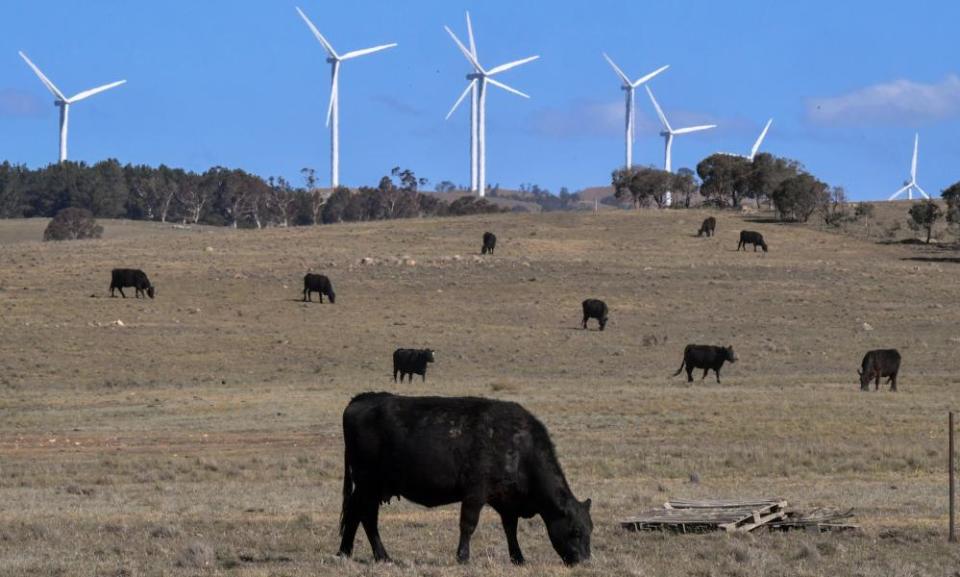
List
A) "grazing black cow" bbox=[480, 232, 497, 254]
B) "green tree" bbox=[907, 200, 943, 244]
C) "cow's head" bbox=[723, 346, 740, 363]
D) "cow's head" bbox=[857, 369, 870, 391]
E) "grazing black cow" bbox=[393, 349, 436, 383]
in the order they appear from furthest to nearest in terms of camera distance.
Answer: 1. "green tree" bbox=[907, 200, 943, 244]
2. "grazing black cow" bbox=[480, 232, 497, 254]
3. "cow's head" bbox=[723, 346, 740, 363]
4. "grazing black cow" bbox=[393, 349, 436, 383]
5. "cow's head" bbox=[857, 369, 870, 391]

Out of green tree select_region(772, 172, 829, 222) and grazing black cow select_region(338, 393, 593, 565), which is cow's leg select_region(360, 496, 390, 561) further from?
green tree select_region(772, 172, 829, 222)

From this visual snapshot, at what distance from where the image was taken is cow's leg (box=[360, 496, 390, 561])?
1438 cm

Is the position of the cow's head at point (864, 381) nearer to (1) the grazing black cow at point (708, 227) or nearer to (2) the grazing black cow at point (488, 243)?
(2) the grazing black cow at point (488, 243)

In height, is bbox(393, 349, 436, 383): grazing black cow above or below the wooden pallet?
below

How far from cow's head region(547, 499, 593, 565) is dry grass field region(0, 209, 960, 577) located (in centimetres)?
19

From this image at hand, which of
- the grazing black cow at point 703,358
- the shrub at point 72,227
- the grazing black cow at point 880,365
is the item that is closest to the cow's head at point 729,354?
the grazing black cow at point 703,358

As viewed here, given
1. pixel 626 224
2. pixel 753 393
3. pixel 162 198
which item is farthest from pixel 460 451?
pixel 162 198

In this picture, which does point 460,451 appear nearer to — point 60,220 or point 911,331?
point 911,331

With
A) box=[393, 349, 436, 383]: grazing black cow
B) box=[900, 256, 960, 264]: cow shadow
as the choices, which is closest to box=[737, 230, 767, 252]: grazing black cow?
box=[900, 256, 960, 264]: cow shadow

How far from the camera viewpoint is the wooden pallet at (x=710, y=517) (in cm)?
1666

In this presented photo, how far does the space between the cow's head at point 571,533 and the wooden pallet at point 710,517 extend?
2.84m

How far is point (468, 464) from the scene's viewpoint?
45.9 feet

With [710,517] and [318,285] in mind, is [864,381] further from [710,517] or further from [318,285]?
[318,285]

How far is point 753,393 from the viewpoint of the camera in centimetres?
3853
